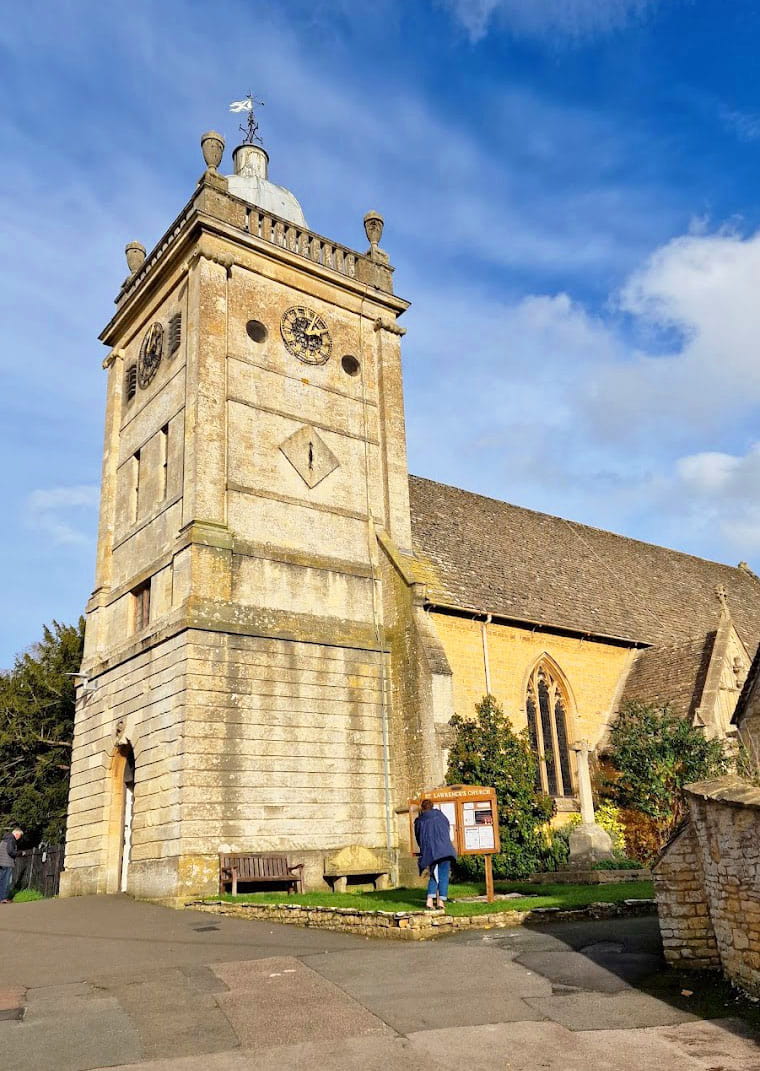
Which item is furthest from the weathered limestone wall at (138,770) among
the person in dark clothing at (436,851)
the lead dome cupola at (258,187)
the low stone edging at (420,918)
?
the lead dome cupola at (258,187)

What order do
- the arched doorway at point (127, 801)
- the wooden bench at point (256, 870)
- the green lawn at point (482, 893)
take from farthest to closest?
the arched doorway at point (127, 801), the wooden bench at point (256, 870), the green lawn at point (482, 893)

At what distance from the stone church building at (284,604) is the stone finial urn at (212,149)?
0.09 m

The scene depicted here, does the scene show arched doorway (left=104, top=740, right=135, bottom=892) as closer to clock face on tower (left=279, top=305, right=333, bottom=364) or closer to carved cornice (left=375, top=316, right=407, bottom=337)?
clock face on tower (left=279, top=305, right=333, bottom=364)

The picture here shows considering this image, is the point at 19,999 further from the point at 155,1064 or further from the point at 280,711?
the point at 280,711

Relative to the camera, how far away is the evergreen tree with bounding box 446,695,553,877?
19.4m

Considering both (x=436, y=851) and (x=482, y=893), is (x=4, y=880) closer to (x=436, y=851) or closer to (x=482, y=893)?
(x=482, y=893)

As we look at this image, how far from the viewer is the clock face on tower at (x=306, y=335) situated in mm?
23609

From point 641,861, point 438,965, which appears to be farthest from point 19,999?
point 641,861

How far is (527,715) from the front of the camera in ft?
78.4

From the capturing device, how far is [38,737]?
3167cm

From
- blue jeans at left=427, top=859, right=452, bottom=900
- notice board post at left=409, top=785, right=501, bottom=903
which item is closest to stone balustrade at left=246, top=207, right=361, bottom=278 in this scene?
notice board post at left=409, top=785, right=501, bottom=903

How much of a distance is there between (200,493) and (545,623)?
33.3 feet

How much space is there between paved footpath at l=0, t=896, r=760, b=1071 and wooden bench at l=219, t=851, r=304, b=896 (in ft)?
17.0

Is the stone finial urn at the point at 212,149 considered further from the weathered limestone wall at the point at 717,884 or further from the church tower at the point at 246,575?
the weathered limestone wall at the point at 717,884
